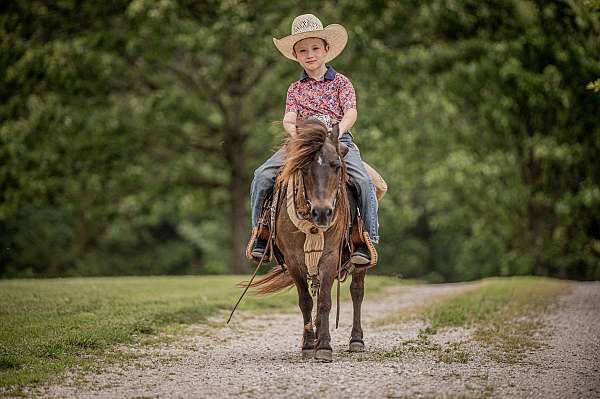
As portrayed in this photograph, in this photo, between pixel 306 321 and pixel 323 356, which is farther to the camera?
pixel 306 321

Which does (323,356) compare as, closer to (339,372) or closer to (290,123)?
(339,372)

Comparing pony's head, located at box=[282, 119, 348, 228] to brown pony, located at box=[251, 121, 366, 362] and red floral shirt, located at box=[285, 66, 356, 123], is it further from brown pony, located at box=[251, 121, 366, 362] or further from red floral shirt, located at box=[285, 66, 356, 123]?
red floral shirt, located at box=[285, 66, 356, 123]

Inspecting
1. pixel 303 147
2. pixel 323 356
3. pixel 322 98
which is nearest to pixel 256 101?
pixel 322 98

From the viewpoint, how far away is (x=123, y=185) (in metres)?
23.1

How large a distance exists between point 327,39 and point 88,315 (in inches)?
193

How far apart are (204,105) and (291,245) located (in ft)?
50.3

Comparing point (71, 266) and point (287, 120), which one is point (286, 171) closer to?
point (287, 120)

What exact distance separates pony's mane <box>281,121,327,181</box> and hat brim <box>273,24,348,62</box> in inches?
58.3

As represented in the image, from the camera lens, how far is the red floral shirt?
925 cm

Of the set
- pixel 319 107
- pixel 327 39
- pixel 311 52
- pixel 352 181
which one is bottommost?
pixel 352 181

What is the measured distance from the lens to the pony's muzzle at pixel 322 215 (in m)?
7.85

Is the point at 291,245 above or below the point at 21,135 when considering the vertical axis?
below

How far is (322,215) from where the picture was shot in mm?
7855

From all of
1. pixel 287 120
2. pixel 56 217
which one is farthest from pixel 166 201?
pixel 287 120
